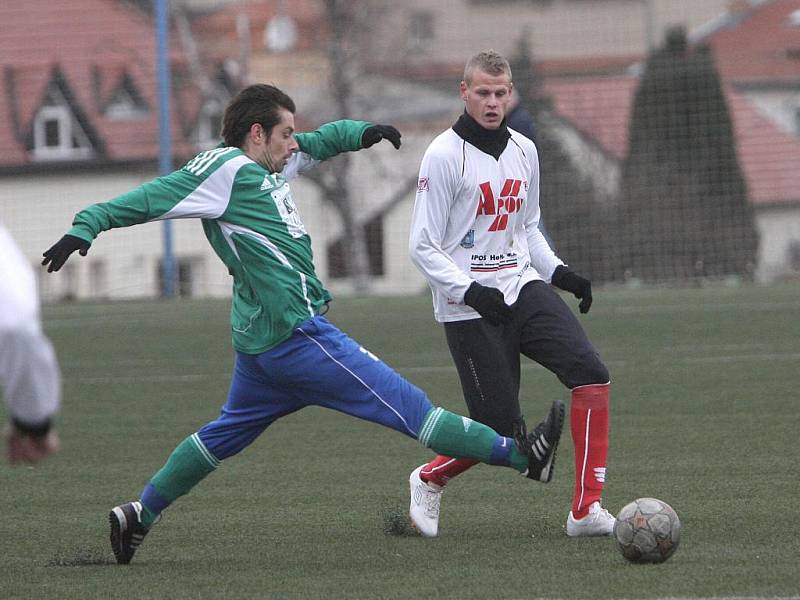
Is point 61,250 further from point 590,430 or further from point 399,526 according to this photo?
point 590,430

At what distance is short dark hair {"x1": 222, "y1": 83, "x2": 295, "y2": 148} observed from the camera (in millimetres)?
5672

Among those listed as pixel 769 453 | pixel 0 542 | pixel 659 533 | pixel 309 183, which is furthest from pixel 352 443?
pixel 309 183

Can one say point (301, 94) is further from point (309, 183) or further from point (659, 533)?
point (659, 533)

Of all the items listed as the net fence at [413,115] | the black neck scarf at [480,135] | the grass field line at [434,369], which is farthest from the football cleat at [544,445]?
the net fence at [413,115]

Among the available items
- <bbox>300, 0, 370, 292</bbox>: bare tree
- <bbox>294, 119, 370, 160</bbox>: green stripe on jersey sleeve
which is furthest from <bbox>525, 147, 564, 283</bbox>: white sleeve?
<bbox>300, 0, 370, 292</bbox>: bare tree

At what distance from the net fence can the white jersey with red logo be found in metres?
19.8

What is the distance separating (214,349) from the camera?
558 inches

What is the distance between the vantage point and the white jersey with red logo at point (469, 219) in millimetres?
5980

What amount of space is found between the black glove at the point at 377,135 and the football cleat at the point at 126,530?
1.66 meters

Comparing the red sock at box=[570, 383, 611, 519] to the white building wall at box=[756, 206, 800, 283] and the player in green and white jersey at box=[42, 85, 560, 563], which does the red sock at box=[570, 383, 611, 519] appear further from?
the white building wall at box=[756, 206, 800, 283]

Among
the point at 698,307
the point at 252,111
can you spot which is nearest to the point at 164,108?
the point at 698,307

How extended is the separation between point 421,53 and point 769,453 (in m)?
24.8

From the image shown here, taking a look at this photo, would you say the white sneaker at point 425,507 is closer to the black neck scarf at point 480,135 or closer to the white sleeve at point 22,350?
the black neck scarf at point 480,135

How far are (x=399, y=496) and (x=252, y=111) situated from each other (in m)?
2.14
